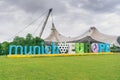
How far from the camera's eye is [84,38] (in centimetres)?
5850

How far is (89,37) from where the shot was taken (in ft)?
192

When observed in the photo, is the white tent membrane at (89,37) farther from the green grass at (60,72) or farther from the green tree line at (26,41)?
the green grass at (60,72)

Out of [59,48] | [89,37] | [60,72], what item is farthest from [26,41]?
[60,72]

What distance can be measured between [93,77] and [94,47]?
87.0 ft

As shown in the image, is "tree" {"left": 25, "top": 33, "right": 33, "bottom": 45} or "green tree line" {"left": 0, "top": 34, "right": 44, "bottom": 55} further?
"tree" {"left": 25, "top": 33, "right": 33, "bottom": 45}

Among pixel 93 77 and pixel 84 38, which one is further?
pixel 84 38

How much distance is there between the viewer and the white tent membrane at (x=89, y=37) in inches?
2304

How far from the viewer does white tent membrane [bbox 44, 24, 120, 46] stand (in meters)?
58.5

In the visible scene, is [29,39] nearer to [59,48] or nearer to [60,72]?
[59,48]

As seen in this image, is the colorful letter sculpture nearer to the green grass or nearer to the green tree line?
the green tree line

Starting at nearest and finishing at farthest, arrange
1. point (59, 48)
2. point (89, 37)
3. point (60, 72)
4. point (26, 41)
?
point (60, 72)
point (59, 48)
point (26, 41)
point (89, 37)

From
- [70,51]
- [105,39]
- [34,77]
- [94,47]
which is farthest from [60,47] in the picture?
[105,39]

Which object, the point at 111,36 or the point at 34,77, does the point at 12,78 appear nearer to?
the point at 34,77

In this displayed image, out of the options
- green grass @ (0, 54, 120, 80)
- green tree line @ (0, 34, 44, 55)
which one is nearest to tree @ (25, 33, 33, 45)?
green tree line @ (0, 34, 44, 55)
